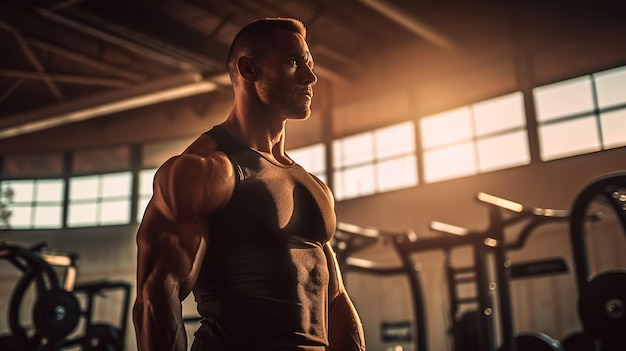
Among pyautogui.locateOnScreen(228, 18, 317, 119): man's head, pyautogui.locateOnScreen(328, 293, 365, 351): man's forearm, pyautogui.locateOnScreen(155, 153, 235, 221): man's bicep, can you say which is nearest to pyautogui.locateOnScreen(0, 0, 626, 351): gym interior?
pyautogui.locateOnScreen(328, 293, 365, 351): man's forearm

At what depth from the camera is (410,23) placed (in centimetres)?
790

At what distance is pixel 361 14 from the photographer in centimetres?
840

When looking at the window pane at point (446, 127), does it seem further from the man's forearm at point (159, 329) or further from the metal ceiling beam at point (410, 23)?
the man's forearm at point (159, 329)

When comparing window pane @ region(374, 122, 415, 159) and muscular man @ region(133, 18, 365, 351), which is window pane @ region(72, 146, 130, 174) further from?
muscular man @ region(133, 18, 365, 351)

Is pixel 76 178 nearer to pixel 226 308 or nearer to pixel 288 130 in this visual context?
pixel 288 130

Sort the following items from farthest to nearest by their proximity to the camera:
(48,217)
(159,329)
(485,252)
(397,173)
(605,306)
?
(48,217)
(397,173)
(485,252)
(605,306)
(159,329)

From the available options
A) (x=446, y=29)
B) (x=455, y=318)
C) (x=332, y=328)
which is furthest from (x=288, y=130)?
(x=332, y=328)

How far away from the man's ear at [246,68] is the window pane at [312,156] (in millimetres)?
8109

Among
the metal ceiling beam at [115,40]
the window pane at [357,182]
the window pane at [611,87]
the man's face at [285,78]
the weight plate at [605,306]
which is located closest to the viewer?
the man's face at [285,78]

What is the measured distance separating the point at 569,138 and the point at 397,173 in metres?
2.13

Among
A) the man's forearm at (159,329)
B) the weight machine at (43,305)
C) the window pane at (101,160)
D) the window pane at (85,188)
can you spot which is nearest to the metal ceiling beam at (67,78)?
the window pane at (101,160)

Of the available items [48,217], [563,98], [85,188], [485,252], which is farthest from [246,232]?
[48,217]

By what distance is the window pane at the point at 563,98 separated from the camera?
24.1ft

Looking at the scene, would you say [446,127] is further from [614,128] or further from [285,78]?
[285,78]
